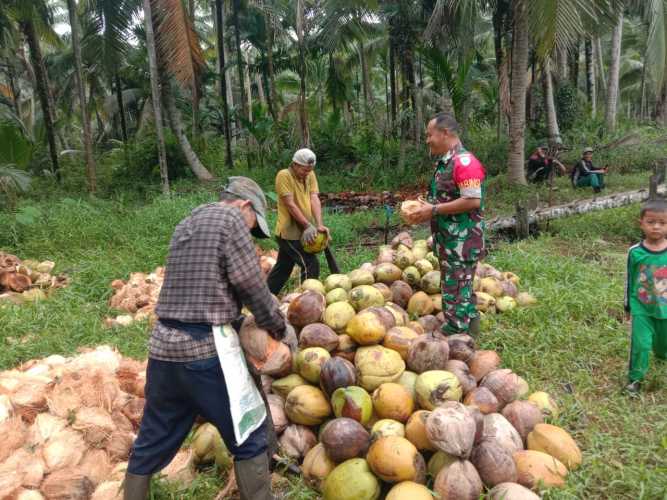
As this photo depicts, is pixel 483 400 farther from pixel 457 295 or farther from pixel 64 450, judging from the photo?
pixel 64 450

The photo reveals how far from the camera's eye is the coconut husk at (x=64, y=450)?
2.38 metres

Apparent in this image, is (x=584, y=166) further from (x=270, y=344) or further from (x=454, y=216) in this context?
(x=270, y=344)

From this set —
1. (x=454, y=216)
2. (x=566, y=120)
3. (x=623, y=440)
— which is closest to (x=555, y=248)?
(x=454, y=216)

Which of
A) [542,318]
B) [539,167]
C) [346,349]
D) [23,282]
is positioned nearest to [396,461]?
[346,349]

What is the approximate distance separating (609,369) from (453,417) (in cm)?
187

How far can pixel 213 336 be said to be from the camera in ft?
6.33

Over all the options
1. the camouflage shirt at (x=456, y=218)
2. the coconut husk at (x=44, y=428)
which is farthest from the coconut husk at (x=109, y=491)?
the camouflage shirt at (x=456, y=218)

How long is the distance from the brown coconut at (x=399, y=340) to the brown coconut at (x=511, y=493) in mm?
829

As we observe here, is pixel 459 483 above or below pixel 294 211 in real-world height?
below

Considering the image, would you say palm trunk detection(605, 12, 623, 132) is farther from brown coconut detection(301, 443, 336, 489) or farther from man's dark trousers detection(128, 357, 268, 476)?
man's dark trousers detection(128, 357, 268, 476)

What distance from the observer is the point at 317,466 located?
2.30m

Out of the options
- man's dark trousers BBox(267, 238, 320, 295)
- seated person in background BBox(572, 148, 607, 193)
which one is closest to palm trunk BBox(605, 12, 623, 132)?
seated person in background BBox(572, 148, 607, 193)

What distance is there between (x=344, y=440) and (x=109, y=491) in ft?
3.49

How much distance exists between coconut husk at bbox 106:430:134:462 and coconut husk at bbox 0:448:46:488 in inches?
11.6
